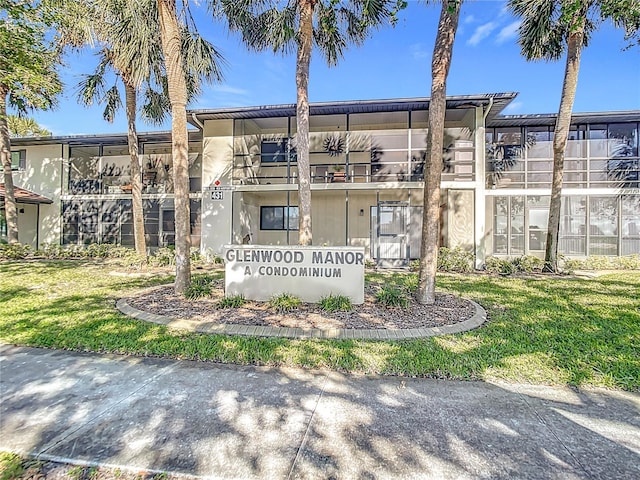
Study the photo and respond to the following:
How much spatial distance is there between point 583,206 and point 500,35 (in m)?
7.70

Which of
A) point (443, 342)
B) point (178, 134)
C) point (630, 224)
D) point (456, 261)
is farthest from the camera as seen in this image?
point (630, 224)

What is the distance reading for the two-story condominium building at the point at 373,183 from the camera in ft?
43.5

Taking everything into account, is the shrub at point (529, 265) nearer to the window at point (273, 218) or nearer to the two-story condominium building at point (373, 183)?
the two-story condominium building at point (373, 183)

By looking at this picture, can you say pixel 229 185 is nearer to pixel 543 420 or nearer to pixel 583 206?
pixel 543 420

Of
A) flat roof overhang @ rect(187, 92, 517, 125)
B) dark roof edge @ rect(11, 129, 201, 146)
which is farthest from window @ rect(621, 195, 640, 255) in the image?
dark roof edge @ rect(11, 129, 201, 146)

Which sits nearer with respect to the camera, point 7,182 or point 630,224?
point 630,224

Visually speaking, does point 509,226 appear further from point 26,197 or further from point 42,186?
point 42,186

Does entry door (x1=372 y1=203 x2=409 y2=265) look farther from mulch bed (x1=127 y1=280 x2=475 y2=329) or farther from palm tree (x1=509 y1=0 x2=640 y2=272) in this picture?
mulch bed (x1=127 y1=280 x2=475 y2=329)

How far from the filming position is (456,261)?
12.0 meters

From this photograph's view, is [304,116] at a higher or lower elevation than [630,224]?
higher

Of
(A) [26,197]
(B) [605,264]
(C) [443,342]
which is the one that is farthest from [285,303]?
(A) [26,197]

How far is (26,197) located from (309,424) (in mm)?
19181

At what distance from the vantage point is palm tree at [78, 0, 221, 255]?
8266 millimetres

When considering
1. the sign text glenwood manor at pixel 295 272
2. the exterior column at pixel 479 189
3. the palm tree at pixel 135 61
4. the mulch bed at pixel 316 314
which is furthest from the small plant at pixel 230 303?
the exterior column at pixel 479 189
